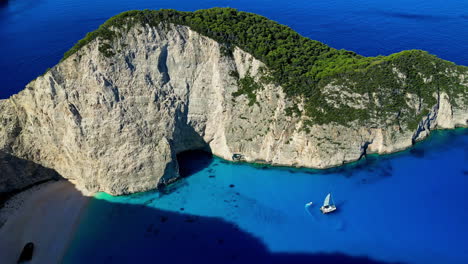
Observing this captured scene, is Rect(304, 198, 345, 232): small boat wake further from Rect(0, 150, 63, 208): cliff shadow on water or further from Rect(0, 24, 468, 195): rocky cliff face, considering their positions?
Rect(0, 150, 63, 208): cliff shadow on water

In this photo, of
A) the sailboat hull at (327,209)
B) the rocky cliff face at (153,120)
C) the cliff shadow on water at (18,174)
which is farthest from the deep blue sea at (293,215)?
the cliff shadow on water at (18,174)

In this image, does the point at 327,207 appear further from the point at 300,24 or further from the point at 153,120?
the point at 300,24

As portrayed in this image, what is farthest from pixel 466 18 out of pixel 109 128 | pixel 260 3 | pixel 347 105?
pixel 109 128

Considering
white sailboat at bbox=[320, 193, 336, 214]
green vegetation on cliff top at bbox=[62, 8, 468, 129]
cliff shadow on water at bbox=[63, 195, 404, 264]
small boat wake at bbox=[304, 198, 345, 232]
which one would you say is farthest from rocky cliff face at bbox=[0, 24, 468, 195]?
small boat wake at bbox=[304, 198, 345, 232]

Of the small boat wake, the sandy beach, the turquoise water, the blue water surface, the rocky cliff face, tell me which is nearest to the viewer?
the turquoise water

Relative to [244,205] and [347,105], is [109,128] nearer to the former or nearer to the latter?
[244,205]

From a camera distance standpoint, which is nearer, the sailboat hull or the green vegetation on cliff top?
the sailboat hull
